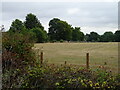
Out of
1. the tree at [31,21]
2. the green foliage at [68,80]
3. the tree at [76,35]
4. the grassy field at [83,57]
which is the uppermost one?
the tree at [31,21]

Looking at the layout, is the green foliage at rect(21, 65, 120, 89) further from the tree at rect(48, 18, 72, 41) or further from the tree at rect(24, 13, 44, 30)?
the tree at rect(48, 18, 72, 41)

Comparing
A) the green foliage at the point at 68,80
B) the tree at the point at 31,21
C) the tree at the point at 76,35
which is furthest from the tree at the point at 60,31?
the green foliage at the point at 68,80

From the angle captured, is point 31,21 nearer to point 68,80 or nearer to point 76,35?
point 76,35

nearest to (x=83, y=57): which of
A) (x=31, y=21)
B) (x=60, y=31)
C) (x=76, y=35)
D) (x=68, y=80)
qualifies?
(x=68, y=80)

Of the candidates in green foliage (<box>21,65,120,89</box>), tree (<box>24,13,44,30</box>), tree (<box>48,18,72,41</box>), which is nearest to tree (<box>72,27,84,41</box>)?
tree (<box>48,18,72,41</box>)

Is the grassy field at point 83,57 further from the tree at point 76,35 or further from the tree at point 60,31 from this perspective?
the tree at point 76,35

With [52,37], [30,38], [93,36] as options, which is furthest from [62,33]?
[30,38]

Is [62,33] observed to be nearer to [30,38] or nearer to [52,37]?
[52,37]

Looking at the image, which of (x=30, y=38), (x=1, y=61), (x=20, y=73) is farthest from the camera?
(x=30, y=38)

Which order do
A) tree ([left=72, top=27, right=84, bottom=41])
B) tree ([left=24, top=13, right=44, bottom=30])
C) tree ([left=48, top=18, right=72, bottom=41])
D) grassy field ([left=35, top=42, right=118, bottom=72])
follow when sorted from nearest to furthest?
grassy field ([left=35, top=42, right=118, bottom=72]) < tree ([left=24, top=13, right=44, bottom=30]) < tree ([left=48, top=18, right=72, bottom=41]) < tree ([left=72, top=27, right=84, bottom=41])

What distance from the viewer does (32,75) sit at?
467 centimetres

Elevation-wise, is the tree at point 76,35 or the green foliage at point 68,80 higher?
the tree at point 76,35

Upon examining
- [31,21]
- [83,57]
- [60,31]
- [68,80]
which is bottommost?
[83,57]

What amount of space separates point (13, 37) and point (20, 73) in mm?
1867
